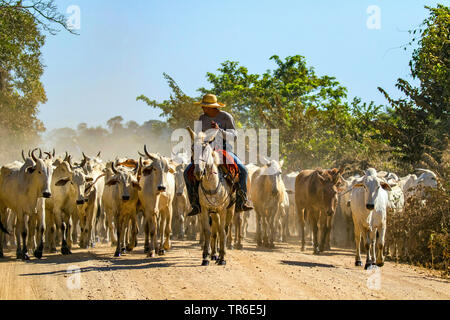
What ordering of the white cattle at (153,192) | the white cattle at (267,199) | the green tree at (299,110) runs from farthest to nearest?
the green tree at (299,110), the white cattle at (267,199), the white cattle at (153,192)

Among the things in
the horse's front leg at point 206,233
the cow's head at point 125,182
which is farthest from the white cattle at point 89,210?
the horse's front leg at point 206,233

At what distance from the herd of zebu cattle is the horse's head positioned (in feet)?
0.07

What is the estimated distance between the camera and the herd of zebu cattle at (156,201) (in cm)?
1235

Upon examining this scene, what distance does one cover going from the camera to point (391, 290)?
9.85 meters

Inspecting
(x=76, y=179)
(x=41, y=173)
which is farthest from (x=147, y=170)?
(x=41, y=173)

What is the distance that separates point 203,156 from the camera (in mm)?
11414

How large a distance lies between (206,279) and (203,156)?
7.99 ft

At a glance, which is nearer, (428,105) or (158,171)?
(158,171)

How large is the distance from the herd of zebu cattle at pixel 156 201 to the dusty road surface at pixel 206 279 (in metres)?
0.61

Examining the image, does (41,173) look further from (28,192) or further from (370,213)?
(370,213)

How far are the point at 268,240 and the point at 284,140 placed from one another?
52.7 feet

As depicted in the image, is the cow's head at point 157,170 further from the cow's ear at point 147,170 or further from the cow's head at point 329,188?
the cow's head at point 329,188

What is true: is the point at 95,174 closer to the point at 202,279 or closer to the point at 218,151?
the point at 218,151

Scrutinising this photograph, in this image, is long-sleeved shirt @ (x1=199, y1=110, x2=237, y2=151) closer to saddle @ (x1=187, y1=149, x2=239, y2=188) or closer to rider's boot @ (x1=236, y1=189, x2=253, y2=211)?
saddle @ (x1=187, y1=149, x2=239, y2=188)
